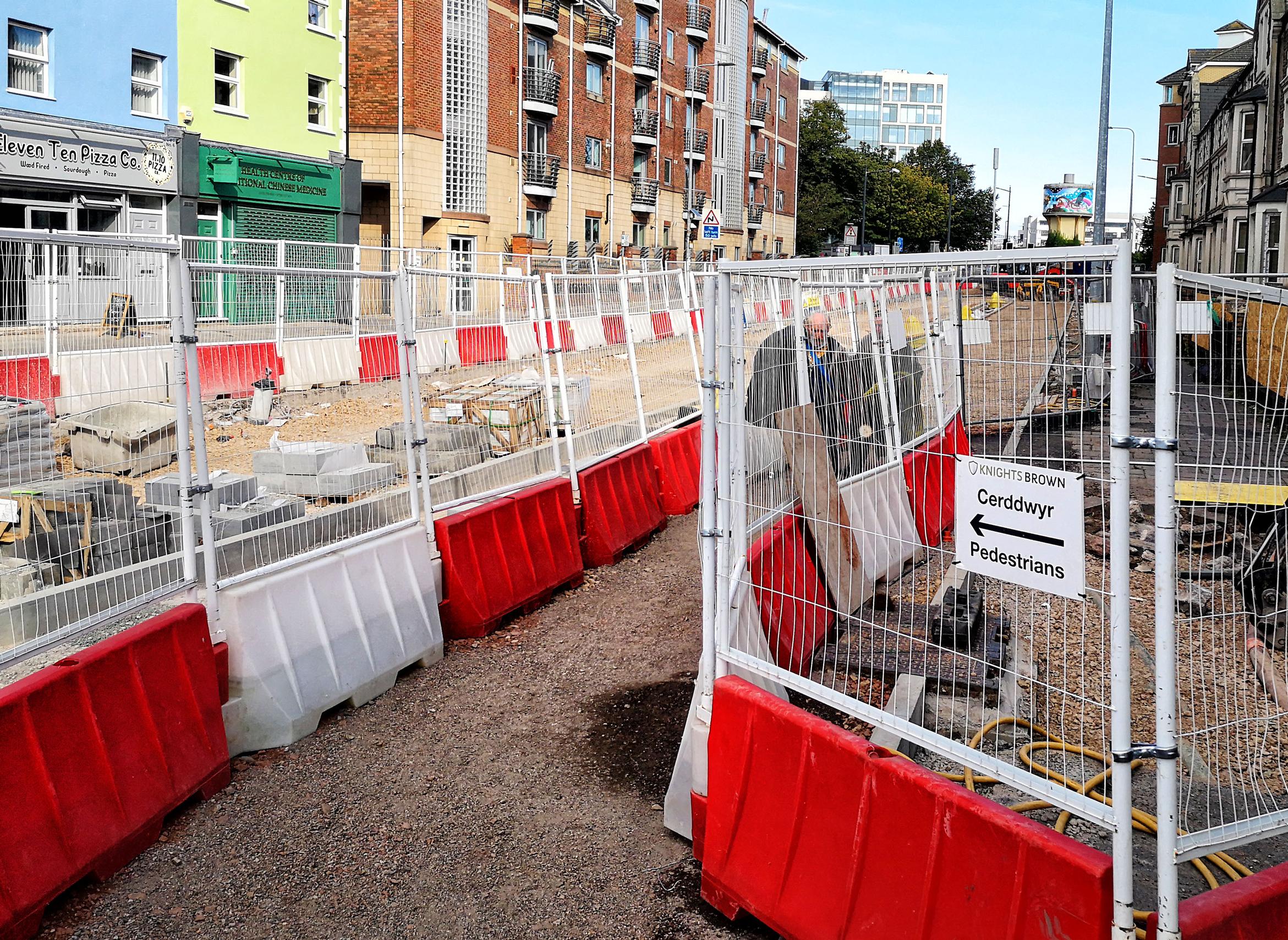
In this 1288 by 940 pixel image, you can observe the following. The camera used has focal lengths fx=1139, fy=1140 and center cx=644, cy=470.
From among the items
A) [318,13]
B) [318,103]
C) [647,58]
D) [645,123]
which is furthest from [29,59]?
[647,58]

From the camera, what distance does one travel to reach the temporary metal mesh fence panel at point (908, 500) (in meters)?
4.02

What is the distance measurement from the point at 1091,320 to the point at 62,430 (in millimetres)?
4289

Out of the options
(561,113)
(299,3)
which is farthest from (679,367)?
(561,113)

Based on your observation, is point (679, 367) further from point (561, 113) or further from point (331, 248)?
point (561, 113)

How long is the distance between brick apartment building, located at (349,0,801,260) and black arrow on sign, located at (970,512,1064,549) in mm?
37043

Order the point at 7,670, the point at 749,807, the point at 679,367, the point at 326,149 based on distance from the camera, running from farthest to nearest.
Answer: the point at 326,149, the point at 679,367, the point at 7,670, the point at 749,807

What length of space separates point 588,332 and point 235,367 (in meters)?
4.24

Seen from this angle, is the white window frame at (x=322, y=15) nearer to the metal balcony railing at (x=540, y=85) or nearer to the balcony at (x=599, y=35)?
the metal balcony railing at (x=540, y=85)

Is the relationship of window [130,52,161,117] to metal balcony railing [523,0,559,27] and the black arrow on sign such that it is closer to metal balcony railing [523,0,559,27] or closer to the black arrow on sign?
metal balcony railing [523,0,559,27]

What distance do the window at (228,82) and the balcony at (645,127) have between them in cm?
3007

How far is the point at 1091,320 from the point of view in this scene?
13.2ft

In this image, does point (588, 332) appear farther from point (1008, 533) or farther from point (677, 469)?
point (1008, 533)

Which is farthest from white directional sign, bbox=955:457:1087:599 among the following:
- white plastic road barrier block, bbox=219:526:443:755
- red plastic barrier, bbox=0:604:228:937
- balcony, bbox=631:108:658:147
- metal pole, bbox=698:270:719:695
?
balcony, bbox=631:108:658:147

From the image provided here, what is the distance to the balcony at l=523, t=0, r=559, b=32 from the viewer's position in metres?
44.8
